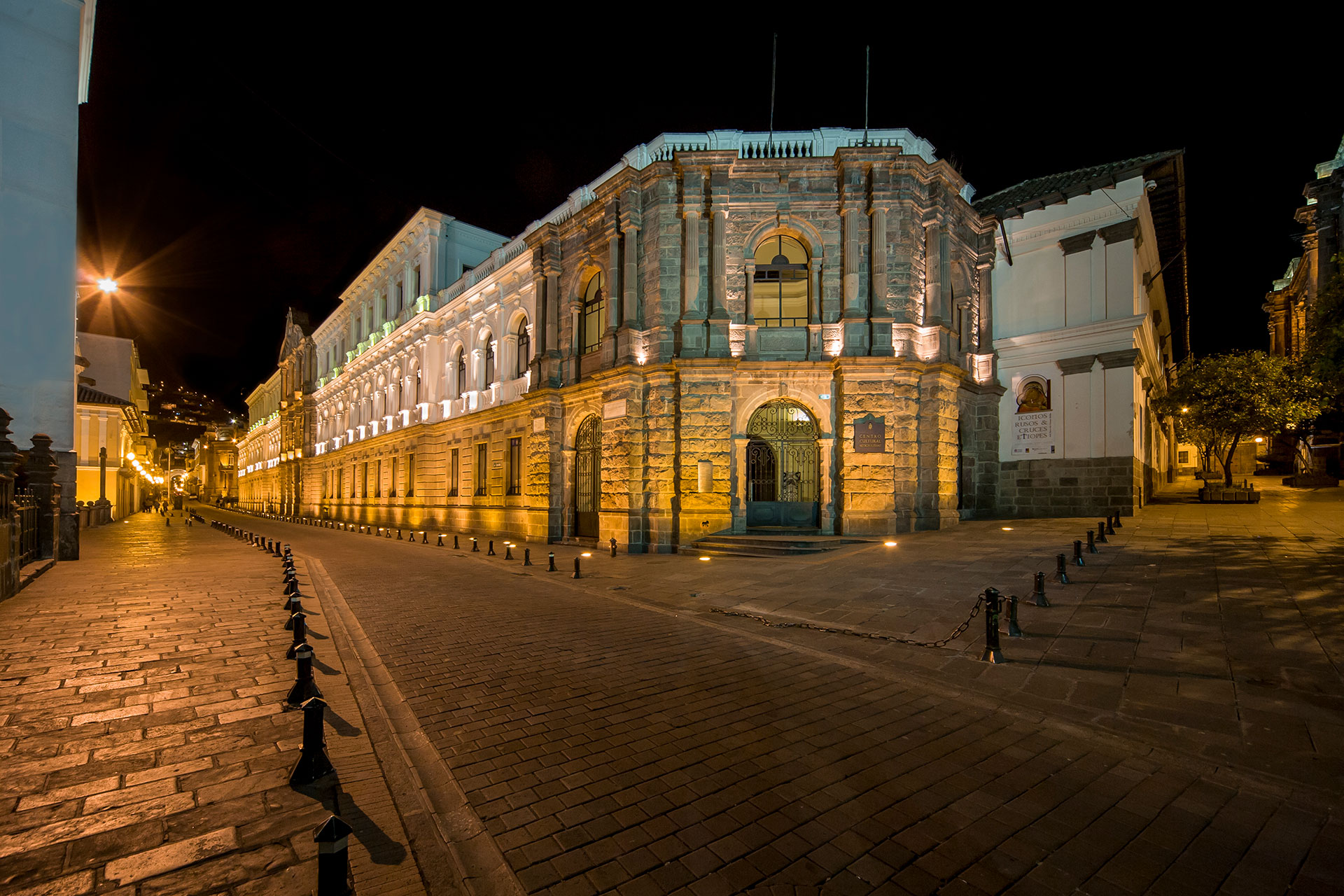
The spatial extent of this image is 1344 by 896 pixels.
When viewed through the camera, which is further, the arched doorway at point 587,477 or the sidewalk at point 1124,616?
the arched doorway at point 587,477

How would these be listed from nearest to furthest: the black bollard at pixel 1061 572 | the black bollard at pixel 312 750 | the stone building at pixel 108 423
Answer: the black bollard at pixel 312 750 → the black bollard at pixel 1061 572 → the stone building at pixel 108 423

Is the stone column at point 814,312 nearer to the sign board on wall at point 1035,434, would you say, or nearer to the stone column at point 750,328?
Result: the stone column at point 750,328

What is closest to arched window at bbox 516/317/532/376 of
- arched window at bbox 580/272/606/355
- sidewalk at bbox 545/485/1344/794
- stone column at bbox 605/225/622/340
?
arched window at bbox 580/272/606/355

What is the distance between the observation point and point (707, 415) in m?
16.6

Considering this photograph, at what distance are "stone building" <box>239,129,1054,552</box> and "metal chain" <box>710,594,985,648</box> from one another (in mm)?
7929

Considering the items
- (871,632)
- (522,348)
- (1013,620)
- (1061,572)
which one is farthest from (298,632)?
(522,348)

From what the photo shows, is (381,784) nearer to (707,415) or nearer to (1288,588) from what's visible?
(1288,588)

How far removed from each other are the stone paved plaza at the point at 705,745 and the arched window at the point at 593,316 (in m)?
12.9

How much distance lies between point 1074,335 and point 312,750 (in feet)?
76.9

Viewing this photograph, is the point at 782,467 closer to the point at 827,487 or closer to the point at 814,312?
the point at 827,487

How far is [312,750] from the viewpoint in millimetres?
3711

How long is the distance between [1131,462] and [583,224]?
19432 mm

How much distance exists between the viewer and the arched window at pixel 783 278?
1753 centimetres

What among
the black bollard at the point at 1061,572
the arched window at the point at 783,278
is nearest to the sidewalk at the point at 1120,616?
the black bollard at the point at 1061,572
